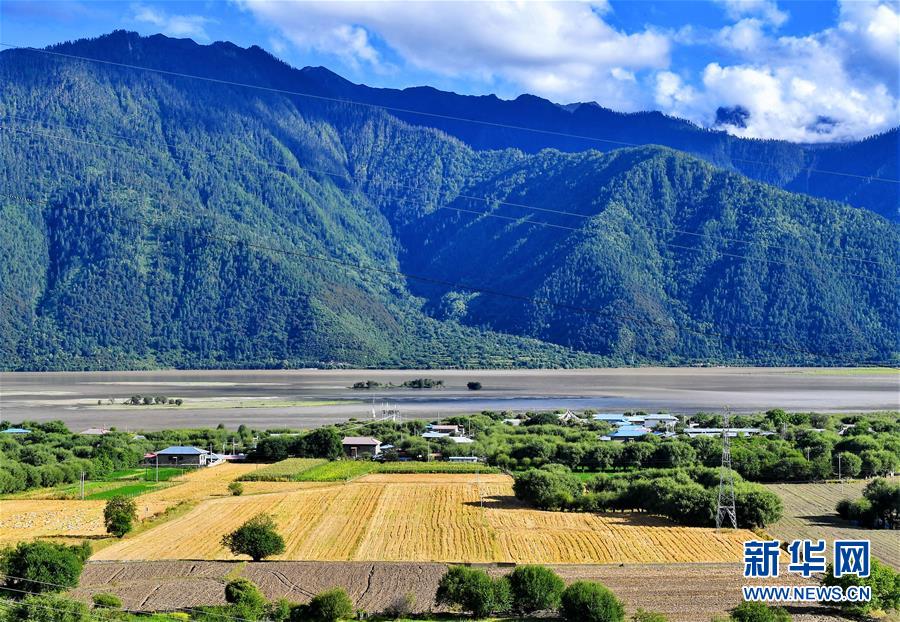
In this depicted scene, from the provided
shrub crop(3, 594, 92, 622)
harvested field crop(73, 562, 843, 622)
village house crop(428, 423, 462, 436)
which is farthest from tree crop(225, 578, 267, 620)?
village house crop(428, 423, 462, 436)

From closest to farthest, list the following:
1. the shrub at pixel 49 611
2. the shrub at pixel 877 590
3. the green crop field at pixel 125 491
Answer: the shrub at pixel 49 611, the shrub at pixel 877 590, the green crop field at pixel 125 491

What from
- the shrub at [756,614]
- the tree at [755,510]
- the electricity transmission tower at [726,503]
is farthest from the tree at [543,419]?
the shrub at [756,614]

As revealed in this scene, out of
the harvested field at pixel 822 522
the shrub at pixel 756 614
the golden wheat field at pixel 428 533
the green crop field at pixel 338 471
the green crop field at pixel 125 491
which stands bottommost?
the green crop field at pixel 125 491

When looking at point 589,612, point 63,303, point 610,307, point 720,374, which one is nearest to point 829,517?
point 589,612

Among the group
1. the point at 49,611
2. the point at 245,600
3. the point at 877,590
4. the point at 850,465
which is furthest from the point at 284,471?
the point at 877,590

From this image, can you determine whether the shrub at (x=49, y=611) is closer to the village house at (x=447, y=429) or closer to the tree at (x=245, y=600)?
the tree at (x=245, y=600)
